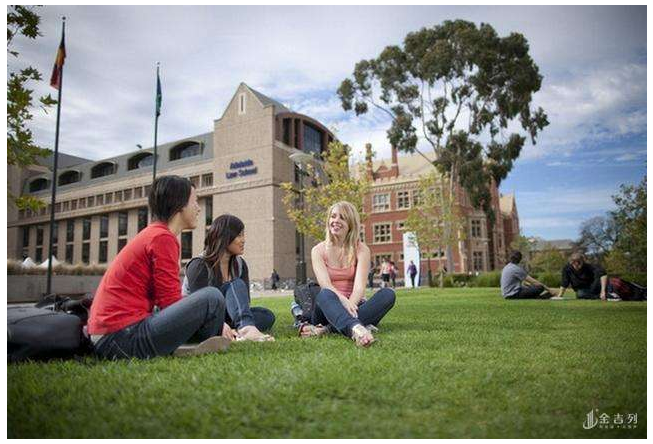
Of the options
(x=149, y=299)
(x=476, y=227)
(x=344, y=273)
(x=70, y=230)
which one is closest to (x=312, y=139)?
(x=476, y=227)

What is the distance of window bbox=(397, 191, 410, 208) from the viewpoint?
43875 mm

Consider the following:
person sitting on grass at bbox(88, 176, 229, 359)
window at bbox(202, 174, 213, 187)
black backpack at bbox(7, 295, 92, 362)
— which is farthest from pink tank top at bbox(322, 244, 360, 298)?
window at bbox(202, 174, 213, 187)

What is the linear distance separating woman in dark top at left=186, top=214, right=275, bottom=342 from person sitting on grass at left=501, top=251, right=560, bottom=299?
7.43 m

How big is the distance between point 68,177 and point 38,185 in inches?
135

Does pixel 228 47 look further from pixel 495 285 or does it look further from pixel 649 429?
pixel 495 285

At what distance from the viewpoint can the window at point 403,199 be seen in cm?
4388

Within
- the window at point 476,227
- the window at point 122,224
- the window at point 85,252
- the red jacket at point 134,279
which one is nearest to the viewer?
the red jacket at point 134,279

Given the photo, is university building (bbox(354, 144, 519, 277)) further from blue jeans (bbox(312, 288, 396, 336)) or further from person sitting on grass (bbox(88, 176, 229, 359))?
person sitting on grass (bbox(88, 176, 229, 359))

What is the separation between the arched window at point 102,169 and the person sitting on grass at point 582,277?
160ft

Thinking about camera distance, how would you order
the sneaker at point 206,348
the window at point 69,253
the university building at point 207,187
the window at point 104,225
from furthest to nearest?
the window at point 69,253
the window at point 104,225
the university building at point 207,187
the sneaker at point 206,348

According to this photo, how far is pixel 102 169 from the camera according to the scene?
49.7 metres

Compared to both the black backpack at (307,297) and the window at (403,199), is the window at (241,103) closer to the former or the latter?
the window at (403,199)

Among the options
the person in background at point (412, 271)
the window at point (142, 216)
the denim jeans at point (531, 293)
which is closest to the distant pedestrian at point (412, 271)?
the person in background at point (412, 271)

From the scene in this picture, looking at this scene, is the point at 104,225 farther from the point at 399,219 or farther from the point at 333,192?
the point at 333,192
